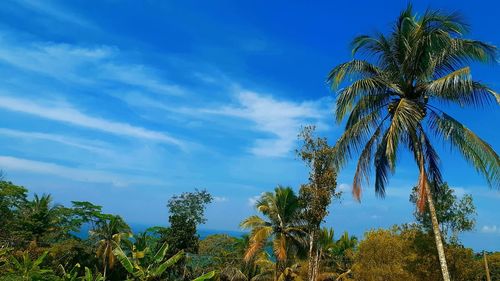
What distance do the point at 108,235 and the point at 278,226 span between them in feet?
55.0

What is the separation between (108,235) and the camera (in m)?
39.1

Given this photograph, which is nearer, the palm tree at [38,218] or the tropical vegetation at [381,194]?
the tropical vegetation at [381,194]

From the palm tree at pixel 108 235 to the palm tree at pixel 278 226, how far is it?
13708 millimetres

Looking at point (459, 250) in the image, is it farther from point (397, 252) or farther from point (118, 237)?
point (118, 237)

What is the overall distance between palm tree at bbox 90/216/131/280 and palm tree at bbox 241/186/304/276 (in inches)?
540

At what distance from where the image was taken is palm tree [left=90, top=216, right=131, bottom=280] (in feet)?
123

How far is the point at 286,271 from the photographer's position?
3241cm

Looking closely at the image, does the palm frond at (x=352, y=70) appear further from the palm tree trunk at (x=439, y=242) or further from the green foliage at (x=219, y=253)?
the green foliage at (x=219, y=253)

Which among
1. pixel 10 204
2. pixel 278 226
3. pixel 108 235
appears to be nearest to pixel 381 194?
pixel 278 226

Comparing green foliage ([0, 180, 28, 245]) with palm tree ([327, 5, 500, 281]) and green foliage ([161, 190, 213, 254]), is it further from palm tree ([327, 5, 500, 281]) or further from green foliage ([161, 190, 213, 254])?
palm tree ([327, 5, 500, 281])

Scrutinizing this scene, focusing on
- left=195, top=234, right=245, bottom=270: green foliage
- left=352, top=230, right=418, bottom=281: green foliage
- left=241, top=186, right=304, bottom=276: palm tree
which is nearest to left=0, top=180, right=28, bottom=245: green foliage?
left=195, top=234, right=245, bottom=270: green foliage

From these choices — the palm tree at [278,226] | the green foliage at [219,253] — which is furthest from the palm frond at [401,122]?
the green foliage at [219,253]

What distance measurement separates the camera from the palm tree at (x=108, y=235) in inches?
1481

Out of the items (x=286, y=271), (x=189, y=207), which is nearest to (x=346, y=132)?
(x=286, y=271)
